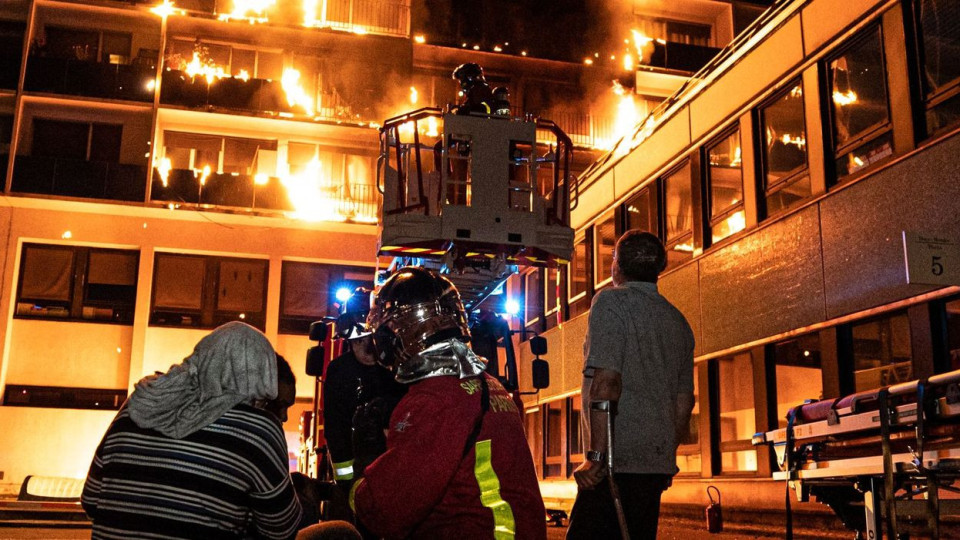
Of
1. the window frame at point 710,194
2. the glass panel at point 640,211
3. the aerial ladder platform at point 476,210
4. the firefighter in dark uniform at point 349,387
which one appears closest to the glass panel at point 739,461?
the window frame at point 710,194

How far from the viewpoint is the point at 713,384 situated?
11.9 metres

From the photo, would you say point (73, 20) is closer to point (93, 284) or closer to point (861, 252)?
point (93, 284)

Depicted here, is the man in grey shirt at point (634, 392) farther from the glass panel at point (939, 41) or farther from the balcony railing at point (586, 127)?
the balcony railing at point (586, 127)

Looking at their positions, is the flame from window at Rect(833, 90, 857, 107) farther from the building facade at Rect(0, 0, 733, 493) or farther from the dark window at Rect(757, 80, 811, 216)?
the building facade at Rect(0, 0, 733, 493)

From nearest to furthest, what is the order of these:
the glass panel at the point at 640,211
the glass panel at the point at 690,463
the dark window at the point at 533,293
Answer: the glass panel at the point at 690,463
the glass panel at the point at 640,211
the dark window at the point at 533,293

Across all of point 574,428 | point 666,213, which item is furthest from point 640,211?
point 574,428

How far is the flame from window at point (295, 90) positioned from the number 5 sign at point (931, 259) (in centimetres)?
2199

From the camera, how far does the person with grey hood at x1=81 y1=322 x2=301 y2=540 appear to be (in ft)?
9.78

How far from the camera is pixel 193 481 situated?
9.81 feet

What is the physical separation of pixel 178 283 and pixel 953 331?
2051 cm

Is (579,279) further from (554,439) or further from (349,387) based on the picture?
(349,387)

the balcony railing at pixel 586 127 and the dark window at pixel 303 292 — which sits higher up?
the balcony railing at pixel 586 127

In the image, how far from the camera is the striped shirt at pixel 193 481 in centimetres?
297

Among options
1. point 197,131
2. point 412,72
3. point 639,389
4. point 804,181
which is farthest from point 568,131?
point 639,389
